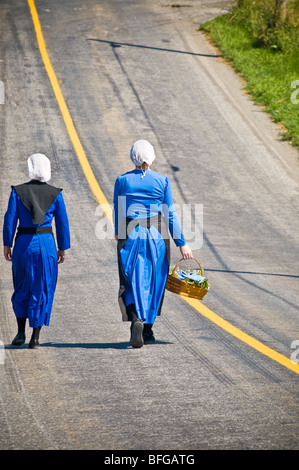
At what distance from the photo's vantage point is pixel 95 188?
1441 centimetres

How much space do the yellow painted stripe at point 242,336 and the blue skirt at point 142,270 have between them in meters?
0.97

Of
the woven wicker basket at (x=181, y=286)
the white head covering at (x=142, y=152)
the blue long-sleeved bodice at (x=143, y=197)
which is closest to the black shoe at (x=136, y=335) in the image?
the woven wicker basket at (x=181, y=286)

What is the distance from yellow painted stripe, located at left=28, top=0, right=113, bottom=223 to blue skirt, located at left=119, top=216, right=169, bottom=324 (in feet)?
19.4

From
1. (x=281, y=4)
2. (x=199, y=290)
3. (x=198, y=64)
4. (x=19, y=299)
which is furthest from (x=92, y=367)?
(x=281, y=4)

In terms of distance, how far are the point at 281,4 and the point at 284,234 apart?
42.2 feet

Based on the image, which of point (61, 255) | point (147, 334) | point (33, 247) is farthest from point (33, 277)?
point (147, 334)

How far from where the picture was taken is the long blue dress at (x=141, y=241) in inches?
266

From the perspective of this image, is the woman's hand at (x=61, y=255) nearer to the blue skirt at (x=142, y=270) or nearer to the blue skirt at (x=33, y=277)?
the blue skirt at (x=33, y=277)

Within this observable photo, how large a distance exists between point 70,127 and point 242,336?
11.5 meters

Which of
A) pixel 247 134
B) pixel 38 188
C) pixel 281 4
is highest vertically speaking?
pixel 38 188

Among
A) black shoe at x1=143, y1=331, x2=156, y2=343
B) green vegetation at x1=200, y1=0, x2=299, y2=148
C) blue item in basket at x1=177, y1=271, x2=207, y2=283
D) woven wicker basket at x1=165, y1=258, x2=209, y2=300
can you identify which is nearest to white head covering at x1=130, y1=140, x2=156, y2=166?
woven wicker basket at x1=165, y1=258, x2=209, y2=300

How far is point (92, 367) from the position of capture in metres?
5.99
